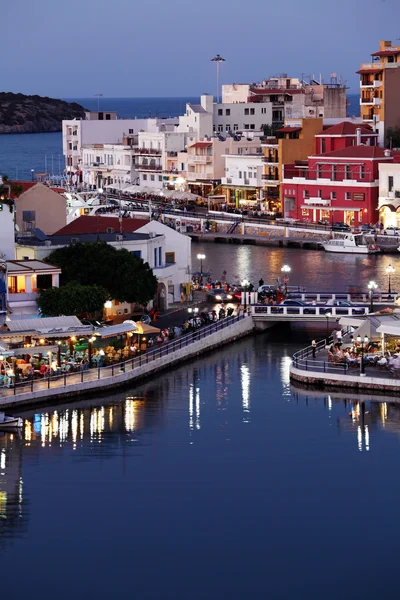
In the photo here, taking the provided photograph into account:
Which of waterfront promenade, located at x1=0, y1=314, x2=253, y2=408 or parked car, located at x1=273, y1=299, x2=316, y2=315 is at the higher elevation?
parked car, located at x1=273, y1=299, x2=316, y2=315

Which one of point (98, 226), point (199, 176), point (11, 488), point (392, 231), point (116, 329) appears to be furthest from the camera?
point (199, 176)

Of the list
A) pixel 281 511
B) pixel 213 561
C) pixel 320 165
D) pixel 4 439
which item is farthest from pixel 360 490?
pixel 320 165

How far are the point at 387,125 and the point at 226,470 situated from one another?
5939 cm

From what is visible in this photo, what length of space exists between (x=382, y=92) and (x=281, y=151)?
29.1 feet


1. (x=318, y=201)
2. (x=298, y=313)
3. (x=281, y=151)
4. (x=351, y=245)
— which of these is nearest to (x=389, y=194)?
(x=318, y=201)

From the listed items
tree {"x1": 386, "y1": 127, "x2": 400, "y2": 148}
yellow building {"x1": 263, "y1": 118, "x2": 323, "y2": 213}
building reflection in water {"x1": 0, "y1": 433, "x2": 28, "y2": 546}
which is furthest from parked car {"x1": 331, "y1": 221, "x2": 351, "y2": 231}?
building reflection in water {"x1": 0, "y1": 433, "x2": 28, "y2": 546}

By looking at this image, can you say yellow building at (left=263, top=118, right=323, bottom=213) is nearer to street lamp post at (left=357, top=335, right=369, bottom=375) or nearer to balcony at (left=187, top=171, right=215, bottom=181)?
balcony at (left=187, top=171, right=215, bottom=181)

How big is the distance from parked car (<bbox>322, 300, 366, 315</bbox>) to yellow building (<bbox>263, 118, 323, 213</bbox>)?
37603 mm

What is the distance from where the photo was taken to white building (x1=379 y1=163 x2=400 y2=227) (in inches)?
3093

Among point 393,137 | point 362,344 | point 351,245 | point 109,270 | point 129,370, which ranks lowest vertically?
point 129,370

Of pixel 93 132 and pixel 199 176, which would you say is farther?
pixel 93 132

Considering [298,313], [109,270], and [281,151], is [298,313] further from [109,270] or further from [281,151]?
[281,151]

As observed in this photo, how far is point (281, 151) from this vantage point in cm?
8756

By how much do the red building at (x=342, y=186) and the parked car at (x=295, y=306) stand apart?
103ft
